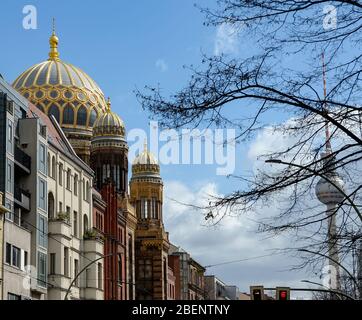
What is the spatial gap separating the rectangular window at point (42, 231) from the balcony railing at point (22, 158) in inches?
127

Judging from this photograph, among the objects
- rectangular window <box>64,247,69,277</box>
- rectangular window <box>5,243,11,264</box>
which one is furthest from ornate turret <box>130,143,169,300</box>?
rectangular window <box>5,243,11,264</box>

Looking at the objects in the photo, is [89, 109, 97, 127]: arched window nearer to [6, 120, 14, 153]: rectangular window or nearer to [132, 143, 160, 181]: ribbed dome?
[132, 143, 160, 181]: ribbed dome

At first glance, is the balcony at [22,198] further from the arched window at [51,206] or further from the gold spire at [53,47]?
the gold spire at [53,47]

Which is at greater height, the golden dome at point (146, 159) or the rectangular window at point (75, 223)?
the golden dome at point (146, 159)

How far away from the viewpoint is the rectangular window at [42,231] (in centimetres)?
6069

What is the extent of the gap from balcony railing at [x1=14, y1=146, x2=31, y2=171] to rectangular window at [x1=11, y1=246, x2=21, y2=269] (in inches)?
234

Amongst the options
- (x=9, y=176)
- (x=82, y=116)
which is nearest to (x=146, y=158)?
(x=82, y=116)

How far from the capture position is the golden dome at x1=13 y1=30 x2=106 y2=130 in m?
104

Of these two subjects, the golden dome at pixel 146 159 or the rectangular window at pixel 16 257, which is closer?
the rectangular window at pixel 16 257

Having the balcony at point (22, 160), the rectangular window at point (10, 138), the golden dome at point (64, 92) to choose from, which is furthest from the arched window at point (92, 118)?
the rectangular window at point (10, 138)

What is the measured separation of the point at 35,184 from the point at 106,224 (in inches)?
855
